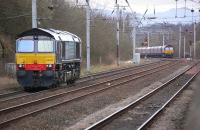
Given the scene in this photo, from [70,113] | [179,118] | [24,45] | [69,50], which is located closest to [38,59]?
[24,45]

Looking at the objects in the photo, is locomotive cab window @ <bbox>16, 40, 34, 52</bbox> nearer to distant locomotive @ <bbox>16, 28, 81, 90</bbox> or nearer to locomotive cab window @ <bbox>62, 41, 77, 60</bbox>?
distant locomotive @ <bbox>16, 28, 81, 90</bbox>

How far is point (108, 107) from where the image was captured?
19000 millimetres

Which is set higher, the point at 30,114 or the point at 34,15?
the point at 34,15

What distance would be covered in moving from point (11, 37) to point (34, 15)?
14.4m

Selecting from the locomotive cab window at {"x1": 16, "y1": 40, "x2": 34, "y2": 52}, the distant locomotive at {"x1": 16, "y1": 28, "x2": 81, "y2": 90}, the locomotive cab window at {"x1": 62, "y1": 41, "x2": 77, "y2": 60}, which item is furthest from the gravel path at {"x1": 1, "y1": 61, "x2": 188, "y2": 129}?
the locomotive cab window at {"x1": 16, "y1": 40, "x2": 34, "y2": 52}

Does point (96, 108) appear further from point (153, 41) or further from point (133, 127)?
point (153, 41)

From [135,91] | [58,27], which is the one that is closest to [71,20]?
A: [58,27]

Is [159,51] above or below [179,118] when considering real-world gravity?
above

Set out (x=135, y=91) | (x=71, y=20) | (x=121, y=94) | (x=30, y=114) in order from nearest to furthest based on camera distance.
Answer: (x=30, y=114) → (x=121, y=94) → (x=135, y=91) → (x=71, y=20)

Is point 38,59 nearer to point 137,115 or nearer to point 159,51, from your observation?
point 137,115

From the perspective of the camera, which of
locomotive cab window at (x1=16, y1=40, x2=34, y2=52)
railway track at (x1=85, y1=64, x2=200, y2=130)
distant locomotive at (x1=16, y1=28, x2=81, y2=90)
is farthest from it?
locomotive cab window at (x1=16, y1=40, x2=34, y2=52)

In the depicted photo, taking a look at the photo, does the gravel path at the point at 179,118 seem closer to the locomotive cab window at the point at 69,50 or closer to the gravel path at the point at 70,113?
the gravel path at the point at 70,113

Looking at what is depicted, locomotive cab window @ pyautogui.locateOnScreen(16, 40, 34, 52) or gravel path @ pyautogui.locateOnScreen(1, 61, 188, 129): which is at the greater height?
locomotive cab window @ pyautogui.locateOnScreen(16, 40, 34, 52)

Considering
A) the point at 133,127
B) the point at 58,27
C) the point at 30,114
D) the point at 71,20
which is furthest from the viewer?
the point at 71,20
